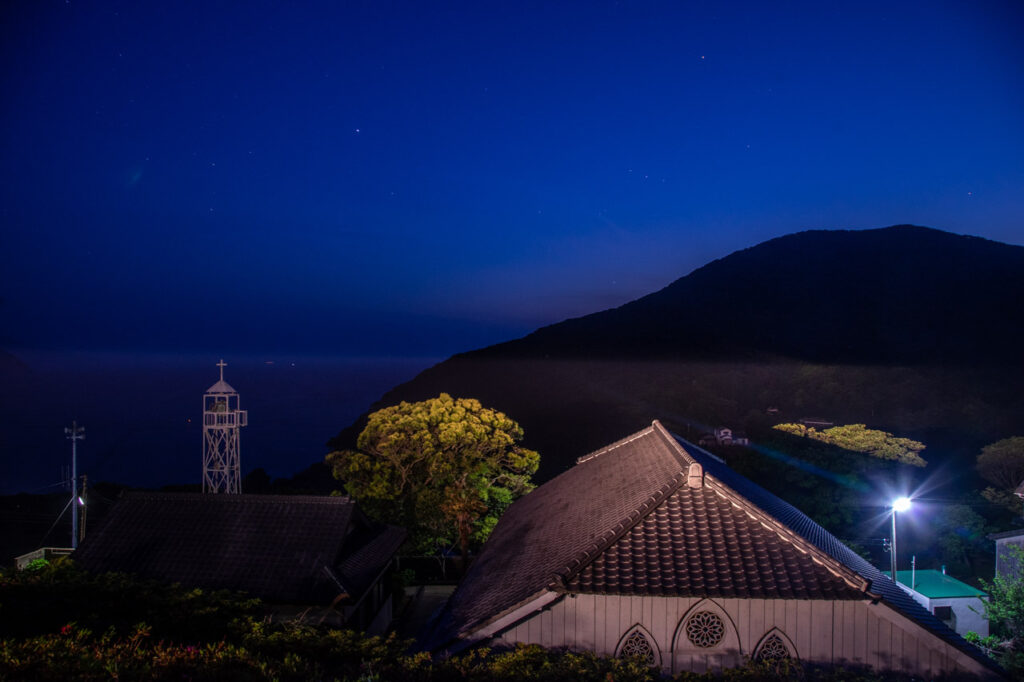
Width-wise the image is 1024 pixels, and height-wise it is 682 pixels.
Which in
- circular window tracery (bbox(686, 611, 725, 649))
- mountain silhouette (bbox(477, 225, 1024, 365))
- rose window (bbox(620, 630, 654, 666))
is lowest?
Result: rose window (bbox(620, 630, 654, 666))

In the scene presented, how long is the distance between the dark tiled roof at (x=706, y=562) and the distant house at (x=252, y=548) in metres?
5.86

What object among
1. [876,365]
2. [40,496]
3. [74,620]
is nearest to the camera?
[74,620]

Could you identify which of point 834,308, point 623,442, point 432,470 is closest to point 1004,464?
point 623,442

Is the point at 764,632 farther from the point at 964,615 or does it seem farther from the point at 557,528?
the point at 964,615

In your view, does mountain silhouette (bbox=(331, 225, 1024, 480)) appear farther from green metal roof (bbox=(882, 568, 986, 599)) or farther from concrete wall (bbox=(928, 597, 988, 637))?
concrete wall (bbox=(928, 597, 988, 637))

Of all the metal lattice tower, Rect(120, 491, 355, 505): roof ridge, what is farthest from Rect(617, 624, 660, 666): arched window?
the metal lattice tower

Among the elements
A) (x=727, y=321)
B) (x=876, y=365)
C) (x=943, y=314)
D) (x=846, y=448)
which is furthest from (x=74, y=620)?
(x=943, y=314)

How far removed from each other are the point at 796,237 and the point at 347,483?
147m

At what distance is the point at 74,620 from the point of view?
589 centimetres

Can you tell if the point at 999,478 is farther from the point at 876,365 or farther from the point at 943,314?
the point at 943,314

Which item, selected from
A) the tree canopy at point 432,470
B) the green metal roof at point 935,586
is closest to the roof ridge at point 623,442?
the tree canopy at point 432,470

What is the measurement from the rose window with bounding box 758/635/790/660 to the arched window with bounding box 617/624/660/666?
4.56 ft

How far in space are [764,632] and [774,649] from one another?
0.75 ft

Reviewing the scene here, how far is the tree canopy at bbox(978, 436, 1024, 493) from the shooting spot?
31281 millimetres
